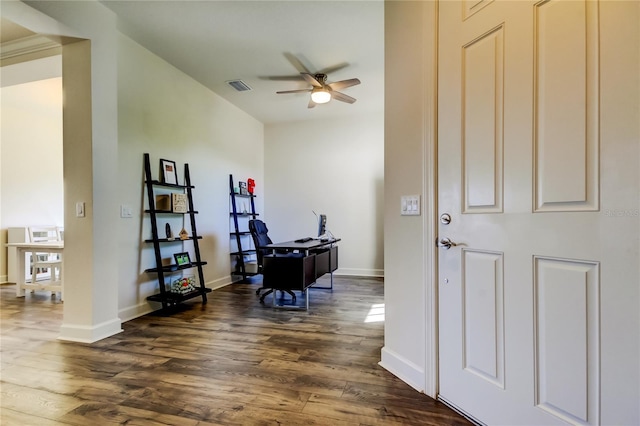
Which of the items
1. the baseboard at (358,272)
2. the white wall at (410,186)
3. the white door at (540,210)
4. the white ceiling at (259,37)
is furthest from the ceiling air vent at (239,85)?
the baseboard at (358,272)

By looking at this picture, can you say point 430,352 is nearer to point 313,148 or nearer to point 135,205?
point 135,205

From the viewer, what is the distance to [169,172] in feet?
12.0

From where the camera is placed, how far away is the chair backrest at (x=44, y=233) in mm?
4960

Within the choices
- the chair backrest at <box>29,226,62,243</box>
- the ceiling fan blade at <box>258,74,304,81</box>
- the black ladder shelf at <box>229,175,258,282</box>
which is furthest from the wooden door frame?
the chair backrest at <box>29,226,62,243</box>

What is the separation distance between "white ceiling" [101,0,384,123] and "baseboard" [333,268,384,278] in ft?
9.88

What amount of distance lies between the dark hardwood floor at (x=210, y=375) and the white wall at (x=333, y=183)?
242 cm

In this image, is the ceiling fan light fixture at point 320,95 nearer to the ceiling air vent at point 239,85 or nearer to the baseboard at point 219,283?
the ceiling air vent at point 239,85

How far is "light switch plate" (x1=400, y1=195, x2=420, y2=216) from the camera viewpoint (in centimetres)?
183

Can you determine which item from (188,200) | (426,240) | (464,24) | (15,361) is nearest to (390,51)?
(464,24)

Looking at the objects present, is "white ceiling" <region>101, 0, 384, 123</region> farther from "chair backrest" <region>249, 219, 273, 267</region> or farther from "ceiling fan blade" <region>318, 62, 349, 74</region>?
"chair backrest" <region>249, 219, 273, 267</region>

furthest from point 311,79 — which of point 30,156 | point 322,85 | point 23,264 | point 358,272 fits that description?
point 30,156

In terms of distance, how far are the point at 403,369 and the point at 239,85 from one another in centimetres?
401

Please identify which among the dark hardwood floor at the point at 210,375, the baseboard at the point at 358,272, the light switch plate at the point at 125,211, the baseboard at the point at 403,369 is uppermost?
the light switch plate at the point at 125,211

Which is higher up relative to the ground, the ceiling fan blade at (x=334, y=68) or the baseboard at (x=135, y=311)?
the ceiling fan blade at (x=334, y=68)
